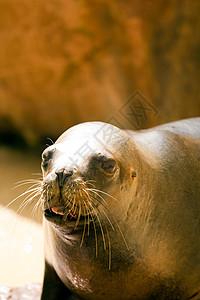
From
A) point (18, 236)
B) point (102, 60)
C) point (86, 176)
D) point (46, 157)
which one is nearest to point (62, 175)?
point (86, 176)

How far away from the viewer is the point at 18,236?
448 cm

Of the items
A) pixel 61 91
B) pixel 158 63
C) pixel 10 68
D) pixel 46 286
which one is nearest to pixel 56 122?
pixel 61 91

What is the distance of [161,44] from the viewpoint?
5602 mm

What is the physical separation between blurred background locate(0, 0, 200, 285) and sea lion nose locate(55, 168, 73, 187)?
10.00 ft

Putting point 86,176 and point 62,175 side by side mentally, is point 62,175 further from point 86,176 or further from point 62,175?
point 86,176

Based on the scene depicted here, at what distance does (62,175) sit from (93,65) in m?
3.95

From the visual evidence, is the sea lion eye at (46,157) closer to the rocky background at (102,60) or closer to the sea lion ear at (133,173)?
the sea lion ear at (133,173)

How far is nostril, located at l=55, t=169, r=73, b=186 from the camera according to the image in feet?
7.00

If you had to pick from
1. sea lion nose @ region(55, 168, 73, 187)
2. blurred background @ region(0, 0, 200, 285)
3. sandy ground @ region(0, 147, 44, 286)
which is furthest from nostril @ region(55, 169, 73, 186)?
blurred background @ region(0, 0, 200, 285)

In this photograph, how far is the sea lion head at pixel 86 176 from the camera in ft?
7.06

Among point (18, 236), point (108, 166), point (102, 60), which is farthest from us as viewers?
point (102, 60)

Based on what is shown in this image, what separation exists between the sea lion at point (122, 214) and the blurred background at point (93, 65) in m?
2.58

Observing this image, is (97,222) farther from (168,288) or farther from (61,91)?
(61,91)

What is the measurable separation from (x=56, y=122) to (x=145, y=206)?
13.2 feet
